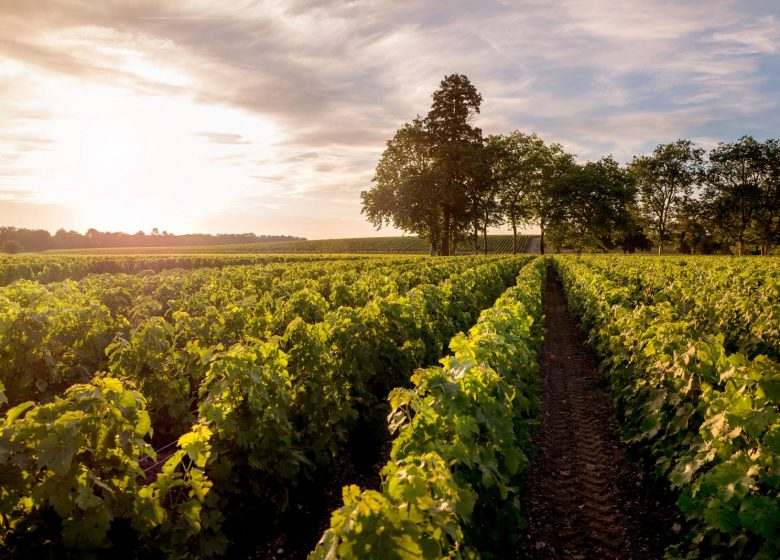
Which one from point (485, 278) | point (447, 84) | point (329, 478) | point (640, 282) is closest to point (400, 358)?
point (329, 478)

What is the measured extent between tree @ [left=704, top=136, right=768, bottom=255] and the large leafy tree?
145 ft

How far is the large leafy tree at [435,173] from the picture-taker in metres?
49.4

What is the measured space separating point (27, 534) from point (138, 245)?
121 metres

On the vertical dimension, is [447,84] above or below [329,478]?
above

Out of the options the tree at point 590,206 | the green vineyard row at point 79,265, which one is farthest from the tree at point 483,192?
the green vineyard row at point 79,265

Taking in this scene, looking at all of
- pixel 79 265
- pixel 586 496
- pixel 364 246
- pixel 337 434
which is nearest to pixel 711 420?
pixel 586 496

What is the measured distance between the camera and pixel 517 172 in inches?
2694

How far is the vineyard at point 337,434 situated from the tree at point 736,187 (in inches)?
2971

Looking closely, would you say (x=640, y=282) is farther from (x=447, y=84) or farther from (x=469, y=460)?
(x=447, y=84)

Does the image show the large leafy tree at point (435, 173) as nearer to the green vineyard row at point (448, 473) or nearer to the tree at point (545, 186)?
the tree at point (545, 186)

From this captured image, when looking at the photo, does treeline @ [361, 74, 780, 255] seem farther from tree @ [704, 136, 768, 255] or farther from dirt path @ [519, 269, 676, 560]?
dirt path @ [519, 269, 676, 560]

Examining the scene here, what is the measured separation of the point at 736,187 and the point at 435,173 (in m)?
52.7

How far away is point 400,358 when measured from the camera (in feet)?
25.9

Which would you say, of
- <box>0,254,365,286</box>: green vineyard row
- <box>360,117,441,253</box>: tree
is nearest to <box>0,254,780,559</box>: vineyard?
<box>0,254,365,286</box>: green vineyard row
